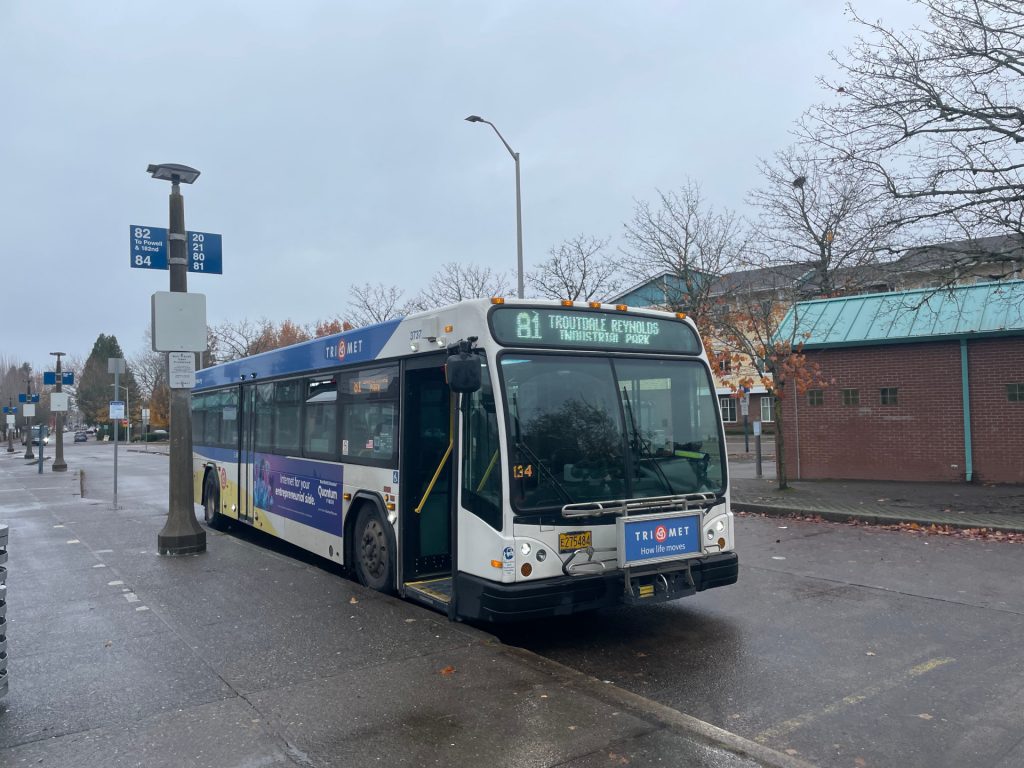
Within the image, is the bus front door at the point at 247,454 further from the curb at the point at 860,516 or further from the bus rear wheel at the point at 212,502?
the curb at the point at 860,516

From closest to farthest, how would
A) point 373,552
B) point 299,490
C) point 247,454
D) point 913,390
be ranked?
point 373,552
point 299,490
point 247,454
point 913,390

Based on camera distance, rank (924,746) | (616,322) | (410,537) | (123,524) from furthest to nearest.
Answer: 1. (123,524)
2. (410,537)
3. (616,322)
4. (924,746)

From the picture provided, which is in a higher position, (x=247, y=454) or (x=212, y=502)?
(x=247, y=454)

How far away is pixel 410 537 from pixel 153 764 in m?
A: 3.52

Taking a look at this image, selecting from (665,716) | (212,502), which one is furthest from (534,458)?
(212,502)

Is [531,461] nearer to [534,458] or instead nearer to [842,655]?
[534,458]

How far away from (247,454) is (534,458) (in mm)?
6909

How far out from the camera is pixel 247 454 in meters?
11.6

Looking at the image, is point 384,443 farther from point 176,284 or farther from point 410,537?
point 176,284

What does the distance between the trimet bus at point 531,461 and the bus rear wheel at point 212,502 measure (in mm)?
5309

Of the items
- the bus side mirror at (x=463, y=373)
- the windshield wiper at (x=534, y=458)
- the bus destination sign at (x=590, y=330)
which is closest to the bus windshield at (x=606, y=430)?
the windshield wiper at (x=534, y=458)

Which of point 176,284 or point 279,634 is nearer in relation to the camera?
point 279,634

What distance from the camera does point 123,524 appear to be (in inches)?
524

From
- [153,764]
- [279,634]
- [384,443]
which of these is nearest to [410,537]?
[384,443]
